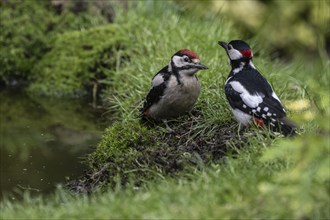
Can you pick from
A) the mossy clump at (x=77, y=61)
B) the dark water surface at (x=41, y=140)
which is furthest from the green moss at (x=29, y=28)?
the dark water surface at (x=41, y=140)

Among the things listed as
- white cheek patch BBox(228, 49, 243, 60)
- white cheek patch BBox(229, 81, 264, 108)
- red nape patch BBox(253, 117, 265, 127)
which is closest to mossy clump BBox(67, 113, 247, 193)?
red nape patch BBox(253, 117, 265, 127)

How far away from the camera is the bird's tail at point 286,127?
5.56 metres

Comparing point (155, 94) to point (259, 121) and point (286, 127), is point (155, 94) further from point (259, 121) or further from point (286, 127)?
point (286, 127)

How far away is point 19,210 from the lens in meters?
4.86

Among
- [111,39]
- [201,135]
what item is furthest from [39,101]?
[201,135]

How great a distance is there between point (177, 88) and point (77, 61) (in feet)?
11.1

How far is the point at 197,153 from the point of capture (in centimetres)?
578

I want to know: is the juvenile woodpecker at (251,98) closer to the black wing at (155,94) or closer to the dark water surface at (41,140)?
the black wing at (155,94)

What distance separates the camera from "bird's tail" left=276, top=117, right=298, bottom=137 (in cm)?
556

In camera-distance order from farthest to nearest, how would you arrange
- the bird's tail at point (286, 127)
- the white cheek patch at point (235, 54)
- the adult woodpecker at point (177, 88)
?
the adult woodpecker at point (177, 88), the white cheek patch at point (235, 54), the bird's tail at point (286, 127)

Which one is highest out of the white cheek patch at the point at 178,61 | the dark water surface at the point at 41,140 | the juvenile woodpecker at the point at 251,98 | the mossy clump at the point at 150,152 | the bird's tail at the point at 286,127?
the white cheek patch at the point at 178,61

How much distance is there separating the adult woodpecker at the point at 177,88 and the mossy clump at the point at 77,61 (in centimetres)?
286

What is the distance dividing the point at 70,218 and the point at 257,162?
4.23 ft

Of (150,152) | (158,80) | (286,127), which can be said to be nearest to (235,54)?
(158,80)
